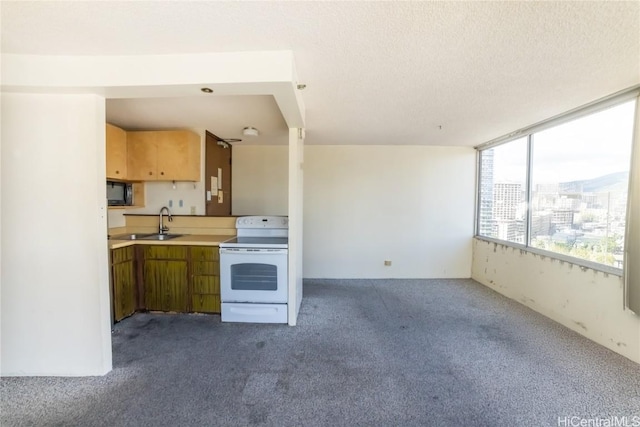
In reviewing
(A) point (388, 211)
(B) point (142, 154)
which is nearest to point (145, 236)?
(B) point (142, 154)

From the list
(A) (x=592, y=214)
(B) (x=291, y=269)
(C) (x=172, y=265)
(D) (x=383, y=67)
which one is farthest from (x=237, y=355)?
(A) (x=592, y=214)

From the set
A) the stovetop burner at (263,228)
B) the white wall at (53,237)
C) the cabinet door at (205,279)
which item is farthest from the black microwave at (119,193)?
the stovetop burner at (263,228)

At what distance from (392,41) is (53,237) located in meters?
2.66

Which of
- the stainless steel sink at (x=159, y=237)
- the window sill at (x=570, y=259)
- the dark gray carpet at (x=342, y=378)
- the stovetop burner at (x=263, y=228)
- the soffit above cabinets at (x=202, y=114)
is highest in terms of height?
the soffit above cabinets at (x=202, y=114)

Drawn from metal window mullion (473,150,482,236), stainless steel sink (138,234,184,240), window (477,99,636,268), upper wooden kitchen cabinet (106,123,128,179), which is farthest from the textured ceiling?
metal window mullion (473,150,482,236)

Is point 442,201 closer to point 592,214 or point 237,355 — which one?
point 592,214

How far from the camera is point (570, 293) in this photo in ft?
9.25

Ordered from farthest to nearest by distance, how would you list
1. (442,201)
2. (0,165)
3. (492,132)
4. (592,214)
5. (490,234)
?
(442,201)
(490,234)
(492,132)
(592,214)
(0,165)

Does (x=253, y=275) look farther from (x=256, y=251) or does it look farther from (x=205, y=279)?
(x=205, y=279)

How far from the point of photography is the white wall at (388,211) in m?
4.57

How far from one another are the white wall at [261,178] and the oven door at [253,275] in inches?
70.1

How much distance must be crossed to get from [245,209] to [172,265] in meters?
1.79

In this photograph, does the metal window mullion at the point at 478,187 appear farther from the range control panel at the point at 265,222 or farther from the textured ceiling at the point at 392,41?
the range control panel at the point at 265,222

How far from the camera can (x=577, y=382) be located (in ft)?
6.49
